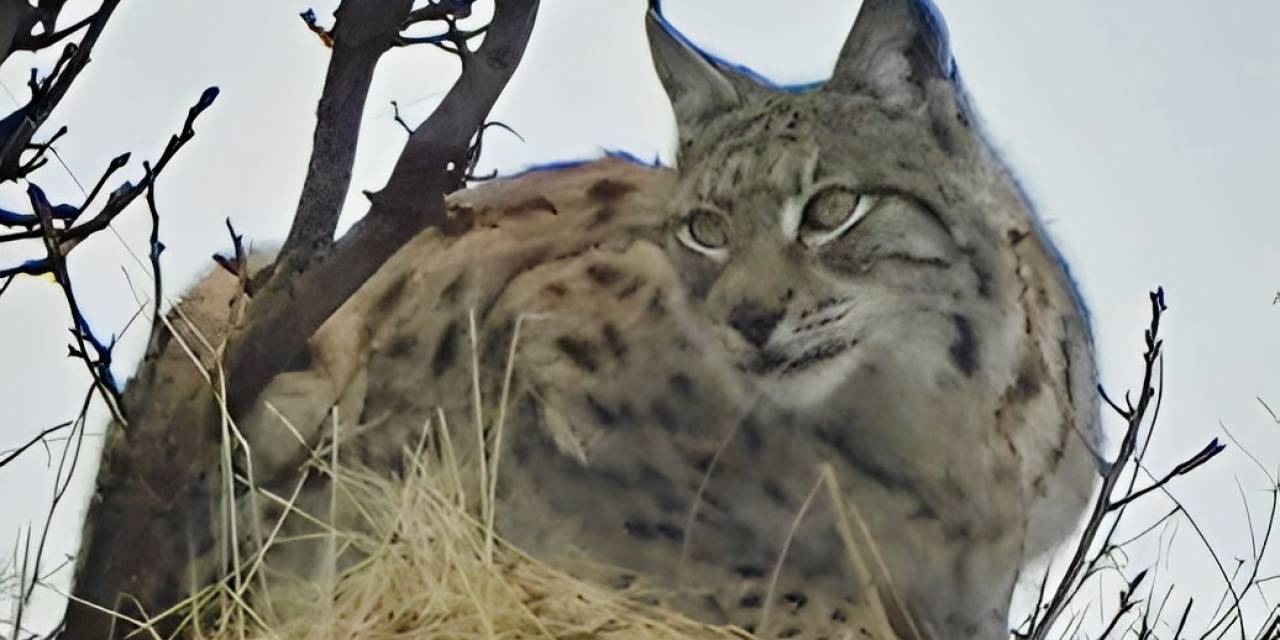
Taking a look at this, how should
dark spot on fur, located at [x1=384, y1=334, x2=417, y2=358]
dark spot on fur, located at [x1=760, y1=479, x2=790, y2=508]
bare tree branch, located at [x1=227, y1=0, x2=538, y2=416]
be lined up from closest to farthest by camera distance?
1. bare tree branch, located at [x1=227, y1=0, x2=538, y2=416]
2. dark spot on fur, located at [x1=760, y1=479, x2=790, y2=508]
3. dark spot on fur, located at [x1=384, y1=334, x2=417, y2=358]

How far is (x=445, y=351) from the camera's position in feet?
3.82

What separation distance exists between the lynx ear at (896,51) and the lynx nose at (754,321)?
0.22m

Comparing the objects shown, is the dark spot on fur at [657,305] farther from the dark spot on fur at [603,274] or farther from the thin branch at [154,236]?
the thin branch at [154,236]

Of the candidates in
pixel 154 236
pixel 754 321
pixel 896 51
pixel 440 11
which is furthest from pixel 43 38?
pixel 896 51

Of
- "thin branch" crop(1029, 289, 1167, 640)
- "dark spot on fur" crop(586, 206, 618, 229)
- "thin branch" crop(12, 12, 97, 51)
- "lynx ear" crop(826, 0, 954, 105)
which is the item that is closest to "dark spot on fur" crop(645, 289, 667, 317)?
"dark spot on fur" crop(586, 206, 618, 229)

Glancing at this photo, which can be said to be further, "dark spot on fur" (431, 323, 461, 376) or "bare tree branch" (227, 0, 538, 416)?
"dark spot on fur" (431, 323, 461, 376)

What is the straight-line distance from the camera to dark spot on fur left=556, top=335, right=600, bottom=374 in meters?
1.14

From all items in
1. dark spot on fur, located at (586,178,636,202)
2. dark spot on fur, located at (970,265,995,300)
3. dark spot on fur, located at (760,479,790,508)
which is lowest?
dark spot on fur, located at (760,479,790,508)

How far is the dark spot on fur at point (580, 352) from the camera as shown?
3.73ft

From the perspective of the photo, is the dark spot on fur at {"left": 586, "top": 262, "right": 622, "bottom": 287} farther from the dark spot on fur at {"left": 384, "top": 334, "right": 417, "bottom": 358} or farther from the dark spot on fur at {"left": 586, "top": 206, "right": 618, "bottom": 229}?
the dark spot on fur at {"left": 384, "top": 334, "right": 417, "bottom": 358}

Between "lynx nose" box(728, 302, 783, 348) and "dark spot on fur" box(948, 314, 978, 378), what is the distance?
0.16 m

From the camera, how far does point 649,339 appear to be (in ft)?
3.72

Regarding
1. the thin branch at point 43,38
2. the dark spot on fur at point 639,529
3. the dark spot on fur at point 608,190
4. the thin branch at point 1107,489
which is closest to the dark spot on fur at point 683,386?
the dark spot on fur at point 639,529

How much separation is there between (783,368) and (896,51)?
0.28 metres
